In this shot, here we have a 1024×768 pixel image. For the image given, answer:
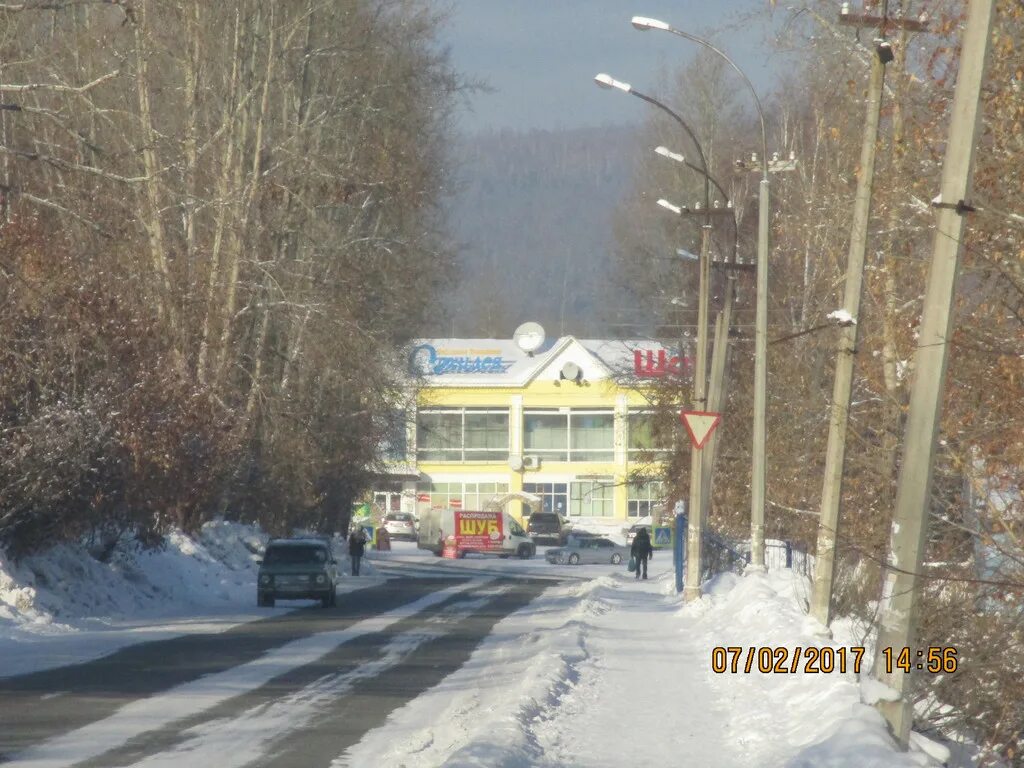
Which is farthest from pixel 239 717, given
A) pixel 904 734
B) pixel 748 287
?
pixel 748 287

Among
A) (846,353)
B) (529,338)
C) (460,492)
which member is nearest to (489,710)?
(846,353)

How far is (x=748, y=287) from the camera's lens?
181 ft

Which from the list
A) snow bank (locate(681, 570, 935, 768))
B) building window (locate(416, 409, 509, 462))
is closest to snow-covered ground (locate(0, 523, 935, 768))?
snow bank (locate(681, 570, 935, 768))

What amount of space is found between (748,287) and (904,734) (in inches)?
1775

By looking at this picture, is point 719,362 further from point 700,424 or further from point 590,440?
point 590,440

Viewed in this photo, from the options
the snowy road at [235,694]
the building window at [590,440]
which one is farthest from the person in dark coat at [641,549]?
the building window at [590,440]

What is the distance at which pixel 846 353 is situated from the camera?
61.3ft

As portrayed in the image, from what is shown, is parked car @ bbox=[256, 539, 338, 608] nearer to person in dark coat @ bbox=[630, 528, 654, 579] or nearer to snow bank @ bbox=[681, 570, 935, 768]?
snow bank @ bbox=[681, 570, 935, 768]

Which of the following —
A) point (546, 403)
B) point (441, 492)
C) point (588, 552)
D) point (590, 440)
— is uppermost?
point (546, 403)

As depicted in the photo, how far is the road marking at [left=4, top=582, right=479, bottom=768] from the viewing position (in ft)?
40.0

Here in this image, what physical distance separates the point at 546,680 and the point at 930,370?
706cm

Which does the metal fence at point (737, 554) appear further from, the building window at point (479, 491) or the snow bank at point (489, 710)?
the building window at point (479, 491)

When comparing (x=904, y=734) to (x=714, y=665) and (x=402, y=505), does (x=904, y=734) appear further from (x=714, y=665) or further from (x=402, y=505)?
(x=402, y=505)

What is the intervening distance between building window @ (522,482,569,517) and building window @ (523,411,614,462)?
1.78 meters
